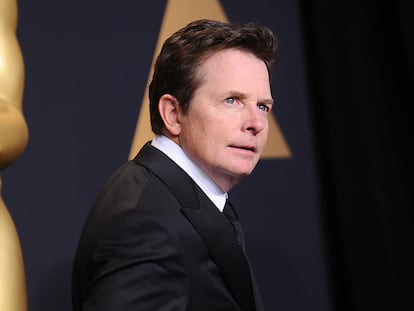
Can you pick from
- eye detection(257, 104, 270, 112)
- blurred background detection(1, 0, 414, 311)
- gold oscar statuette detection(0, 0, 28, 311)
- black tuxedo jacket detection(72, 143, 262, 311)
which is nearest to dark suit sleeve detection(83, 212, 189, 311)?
black tuxedo jacket detection(72, 143, 262, 311)

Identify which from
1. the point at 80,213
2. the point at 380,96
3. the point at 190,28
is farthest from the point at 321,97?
the point at 190,28

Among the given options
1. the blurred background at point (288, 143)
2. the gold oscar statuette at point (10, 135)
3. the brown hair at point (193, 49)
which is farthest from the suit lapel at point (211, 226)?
the blurred background at point (288, 143)

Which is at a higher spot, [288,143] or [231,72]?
[231,72]

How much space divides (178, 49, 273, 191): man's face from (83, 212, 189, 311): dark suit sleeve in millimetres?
180

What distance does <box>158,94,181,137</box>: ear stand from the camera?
943mm

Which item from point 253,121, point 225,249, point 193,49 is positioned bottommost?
point 225,249

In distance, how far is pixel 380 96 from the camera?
1.64 m

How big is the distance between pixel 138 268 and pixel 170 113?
30 cm

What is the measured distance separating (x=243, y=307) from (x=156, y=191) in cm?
20

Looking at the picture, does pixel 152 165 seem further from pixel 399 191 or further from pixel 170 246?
pixel 399 191

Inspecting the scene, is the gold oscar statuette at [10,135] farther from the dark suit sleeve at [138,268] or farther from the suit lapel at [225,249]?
the suit lapel at [225,249]

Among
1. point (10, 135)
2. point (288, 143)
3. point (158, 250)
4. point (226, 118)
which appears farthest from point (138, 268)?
point (288, 143)

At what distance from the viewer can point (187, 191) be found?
86 cm

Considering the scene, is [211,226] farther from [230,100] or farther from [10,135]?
[10,135]
